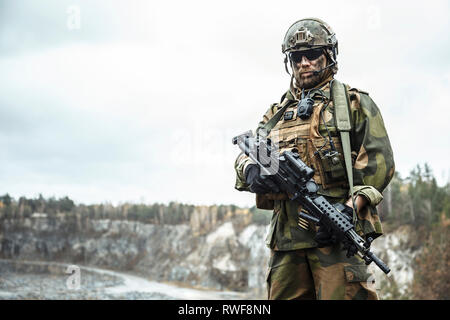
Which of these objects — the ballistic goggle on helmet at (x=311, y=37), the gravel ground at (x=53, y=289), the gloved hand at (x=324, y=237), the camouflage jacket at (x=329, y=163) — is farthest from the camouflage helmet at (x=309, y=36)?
the gravel ground at (x=53, y=289)

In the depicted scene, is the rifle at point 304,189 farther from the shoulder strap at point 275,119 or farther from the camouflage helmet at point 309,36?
the camouflage helmet at point 309,36

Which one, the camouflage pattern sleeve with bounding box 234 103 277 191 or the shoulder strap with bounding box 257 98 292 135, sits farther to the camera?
the shoulder strap with bounding box 257 98 292 135

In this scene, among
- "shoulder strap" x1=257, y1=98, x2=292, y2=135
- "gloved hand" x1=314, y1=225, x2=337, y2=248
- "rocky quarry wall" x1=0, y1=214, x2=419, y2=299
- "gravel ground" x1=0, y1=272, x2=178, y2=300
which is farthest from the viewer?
"rocky quarry wall" x1=0, y1=214, x2=419, y2=299

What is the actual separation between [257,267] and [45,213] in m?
17.5

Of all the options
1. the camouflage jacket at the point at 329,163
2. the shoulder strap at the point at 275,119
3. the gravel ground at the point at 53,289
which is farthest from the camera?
the gravel ground at the point at 53,289

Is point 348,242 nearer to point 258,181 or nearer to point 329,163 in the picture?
point 329,163

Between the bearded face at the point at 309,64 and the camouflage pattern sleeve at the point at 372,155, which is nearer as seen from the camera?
the camouflage pattern sleeve at the point at 372,155

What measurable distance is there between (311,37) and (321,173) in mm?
1063

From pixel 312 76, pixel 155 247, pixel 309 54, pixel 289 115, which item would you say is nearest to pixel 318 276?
pixel 289 115

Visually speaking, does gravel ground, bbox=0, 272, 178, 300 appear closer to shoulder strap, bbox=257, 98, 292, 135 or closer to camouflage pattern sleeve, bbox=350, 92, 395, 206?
shoulder strap, bbox=257, 98, 292, 135

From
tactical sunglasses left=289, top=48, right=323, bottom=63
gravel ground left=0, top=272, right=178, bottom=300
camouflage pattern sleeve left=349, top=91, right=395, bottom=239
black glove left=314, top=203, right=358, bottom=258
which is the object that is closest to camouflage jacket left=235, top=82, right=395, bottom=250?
camouflage pattern sleeve left=349, top=91, right=395, bottom=239

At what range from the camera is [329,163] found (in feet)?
12.0

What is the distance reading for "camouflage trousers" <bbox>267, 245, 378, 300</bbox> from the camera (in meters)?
3.44

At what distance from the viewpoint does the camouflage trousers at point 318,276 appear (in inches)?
135
